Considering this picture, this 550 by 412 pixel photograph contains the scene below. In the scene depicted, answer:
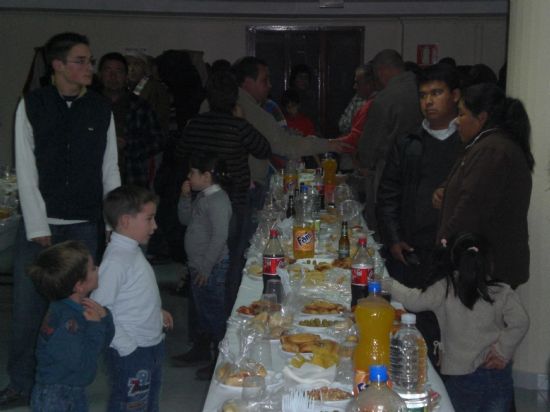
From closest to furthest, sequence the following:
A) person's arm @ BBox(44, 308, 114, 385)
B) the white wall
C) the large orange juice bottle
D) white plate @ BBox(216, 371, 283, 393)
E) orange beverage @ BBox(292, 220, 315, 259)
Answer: white plate @ BBox(216, 371, 283, 393), the large orange juice bottle, person's arm @ BBox(44, 308, 114, 385), orange beverage @ BBox(292, 220, 315, 259), the white wall

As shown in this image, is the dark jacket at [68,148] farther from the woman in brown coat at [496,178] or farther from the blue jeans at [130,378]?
the woman in brown coat at [496,178]

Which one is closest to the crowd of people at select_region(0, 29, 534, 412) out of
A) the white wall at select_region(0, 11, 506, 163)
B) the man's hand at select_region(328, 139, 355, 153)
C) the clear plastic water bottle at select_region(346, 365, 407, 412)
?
the man's hand at select_region(328, 139, 355, 153)

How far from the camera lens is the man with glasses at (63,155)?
3.63m

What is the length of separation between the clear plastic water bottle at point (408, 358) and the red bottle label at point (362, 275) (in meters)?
0.63

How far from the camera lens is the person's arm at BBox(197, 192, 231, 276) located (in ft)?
14.4

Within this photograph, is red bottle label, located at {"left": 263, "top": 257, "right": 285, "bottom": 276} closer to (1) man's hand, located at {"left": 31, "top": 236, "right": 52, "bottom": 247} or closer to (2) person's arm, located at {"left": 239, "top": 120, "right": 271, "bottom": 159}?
(1) man's hand, located at {"left": 31, "top": 236, "right": 52, "bottom": 247}

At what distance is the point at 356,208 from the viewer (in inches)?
198

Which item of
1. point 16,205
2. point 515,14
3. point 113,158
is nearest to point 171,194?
point 16,205

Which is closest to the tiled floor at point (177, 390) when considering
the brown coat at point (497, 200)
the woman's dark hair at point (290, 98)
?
the brown coat at point (497, 200)

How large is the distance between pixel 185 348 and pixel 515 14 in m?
2.81

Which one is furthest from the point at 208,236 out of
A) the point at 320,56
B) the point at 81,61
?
the point at 320,56

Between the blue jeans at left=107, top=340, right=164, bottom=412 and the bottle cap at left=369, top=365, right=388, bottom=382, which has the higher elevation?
the bottle cap at left=369, top=365, right=388, bottom=382

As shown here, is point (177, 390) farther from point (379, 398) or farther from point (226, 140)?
point (379, 398)

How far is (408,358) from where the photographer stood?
237cm
